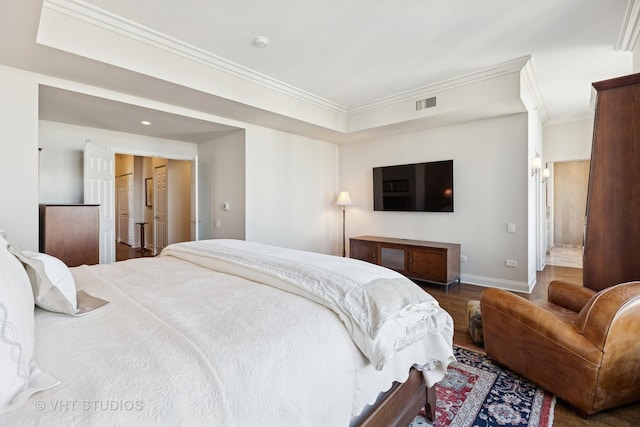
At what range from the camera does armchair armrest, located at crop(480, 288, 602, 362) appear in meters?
1.71

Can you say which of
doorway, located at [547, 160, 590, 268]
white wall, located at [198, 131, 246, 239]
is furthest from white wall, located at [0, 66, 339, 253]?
doorway, located at [547, 160, 590, 268]

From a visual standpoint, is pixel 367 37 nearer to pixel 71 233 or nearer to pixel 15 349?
pixel 15 349

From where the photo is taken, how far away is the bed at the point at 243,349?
0.73 meters

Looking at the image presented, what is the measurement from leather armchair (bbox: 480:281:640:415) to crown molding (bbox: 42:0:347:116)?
11.5 feet

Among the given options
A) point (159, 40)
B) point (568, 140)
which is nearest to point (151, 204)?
point (159, 40)

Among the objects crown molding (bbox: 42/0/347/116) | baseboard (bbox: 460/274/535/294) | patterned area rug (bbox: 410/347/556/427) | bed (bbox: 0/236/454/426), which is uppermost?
crown molding (bbox: 42/0/347/116)

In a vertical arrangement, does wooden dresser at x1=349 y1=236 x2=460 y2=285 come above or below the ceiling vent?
below

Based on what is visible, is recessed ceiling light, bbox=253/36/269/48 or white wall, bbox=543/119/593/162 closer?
recessed ceiling light, bbox=253/36/269/48

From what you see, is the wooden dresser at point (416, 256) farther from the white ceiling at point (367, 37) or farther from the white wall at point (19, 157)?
the white wall at point (19, 157)

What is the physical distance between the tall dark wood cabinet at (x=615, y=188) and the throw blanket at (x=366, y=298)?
146 cm

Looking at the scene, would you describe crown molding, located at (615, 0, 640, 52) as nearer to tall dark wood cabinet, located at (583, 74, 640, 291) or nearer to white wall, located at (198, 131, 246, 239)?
tall dark wood cabinet, located at (583, 74, 640, 291)

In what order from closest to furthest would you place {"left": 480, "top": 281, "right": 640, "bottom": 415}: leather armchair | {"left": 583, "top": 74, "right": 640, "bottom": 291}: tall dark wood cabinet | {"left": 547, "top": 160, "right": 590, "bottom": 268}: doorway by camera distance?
1. {"left": 480, "top": 281, "right": 640, "bottom": 415}: leather armchair
2. {"left": 583, "top": 74, "right": 640, "bottom": 291}: tall dark wood cabinet
3. {"left": 547, "top": 160, "right": 590, "bottom": 268}: doorway

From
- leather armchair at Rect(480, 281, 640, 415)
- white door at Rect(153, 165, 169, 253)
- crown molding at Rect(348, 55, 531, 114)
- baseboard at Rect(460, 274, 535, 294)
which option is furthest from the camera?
white door at Rect(153, 165, 169, 253)

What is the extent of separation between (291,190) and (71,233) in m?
2.95
